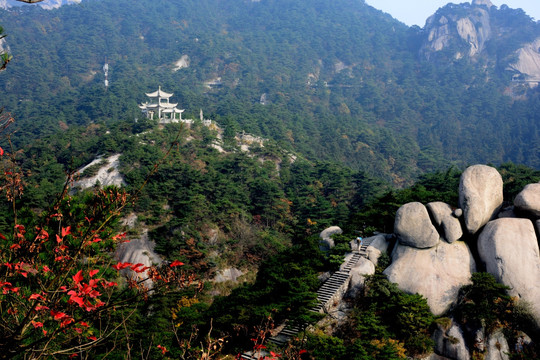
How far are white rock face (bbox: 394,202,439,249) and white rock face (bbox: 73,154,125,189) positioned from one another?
26.3m

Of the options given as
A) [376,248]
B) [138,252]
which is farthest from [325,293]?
[138,252]

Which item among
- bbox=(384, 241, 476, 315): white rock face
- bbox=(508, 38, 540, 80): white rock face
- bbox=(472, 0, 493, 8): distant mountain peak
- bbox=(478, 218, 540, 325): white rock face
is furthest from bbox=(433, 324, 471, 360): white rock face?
bbox=(472, 0, 493, 8): distant mountain peak

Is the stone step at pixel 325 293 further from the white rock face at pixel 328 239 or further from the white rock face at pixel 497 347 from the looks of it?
the white rock face at pixel 497 347

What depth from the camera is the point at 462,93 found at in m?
107

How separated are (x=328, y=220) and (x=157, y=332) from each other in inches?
754

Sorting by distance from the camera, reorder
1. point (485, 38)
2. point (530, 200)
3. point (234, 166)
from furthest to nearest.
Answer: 1. point (485, 38)
2. point (234, 166)
3. point (530, 200)

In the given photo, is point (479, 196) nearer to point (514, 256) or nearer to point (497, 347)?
point (514, 256)

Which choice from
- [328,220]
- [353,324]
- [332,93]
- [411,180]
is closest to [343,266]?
[353,324]

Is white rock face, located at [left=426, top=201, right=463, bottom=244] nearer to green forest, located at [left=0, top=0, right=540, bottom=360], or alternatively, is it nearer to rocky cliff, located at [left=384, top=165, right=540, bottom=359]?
rocky cliff, located at [left=384, top=165, right=540, bottom=359]

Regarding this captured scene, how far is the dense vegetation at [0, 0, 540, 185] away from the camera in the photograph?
7431 cm

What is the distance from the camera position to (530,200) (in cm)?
1664

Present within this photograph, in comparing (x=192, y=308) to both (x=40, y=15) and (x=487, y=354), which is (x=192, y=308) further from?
(x=40, y=15)

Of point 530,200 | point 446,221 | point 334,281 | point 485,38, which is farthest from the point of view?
point 485,38

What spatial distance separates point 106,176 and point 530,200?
33.1 m
